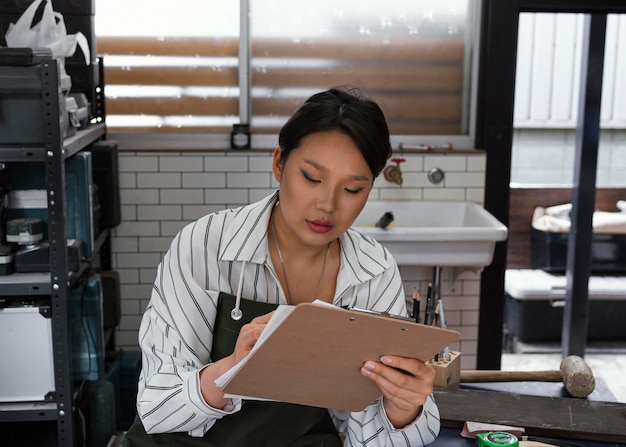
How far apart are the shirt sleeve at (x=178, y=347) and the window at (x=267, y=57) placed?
8.02 ft

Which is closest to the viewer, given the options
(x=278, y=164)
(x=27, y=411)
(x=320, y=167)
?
(x=320, y=167)

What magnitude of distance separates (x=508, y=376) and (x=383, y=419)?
2.96 feet

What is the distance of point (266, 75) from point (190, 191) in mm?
714

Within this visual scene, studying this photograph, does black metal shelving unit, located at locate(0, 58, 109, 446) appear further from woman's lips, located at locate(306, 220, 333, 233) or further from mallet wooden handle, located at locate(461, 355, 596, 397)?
mallet wooden handle, located at locate(461, 355, 596, 397)

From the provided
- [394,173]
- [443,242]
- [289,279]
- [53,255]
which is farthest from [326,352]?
[394,173]

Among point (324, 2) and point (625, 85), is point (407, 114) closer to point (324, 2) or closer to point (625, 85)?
point (324, 2)

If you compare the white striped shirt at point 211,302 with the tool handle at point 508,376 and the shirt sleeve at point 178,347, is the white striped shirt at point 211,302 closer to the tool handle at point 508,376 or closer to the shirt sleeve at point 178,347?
the shirt sleeve at point 178,347

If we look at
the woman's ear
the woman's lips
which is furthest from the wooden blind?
the woman's lips

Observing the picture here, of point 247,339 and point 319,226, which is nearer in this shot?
point 247,339

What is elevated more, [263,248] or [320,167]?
[320,167]

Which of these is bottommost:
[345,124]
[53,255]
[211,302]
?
[53,255]

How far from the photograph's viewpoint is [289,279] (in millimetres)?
1992

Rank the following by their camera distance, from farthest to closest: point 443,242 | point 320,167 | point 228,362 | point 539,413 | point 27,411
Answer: point 443,242, point 27,411, point 539,413, point 320,167, point 228,362

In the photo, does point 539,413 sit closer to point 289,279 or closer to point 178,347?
point 289,279
